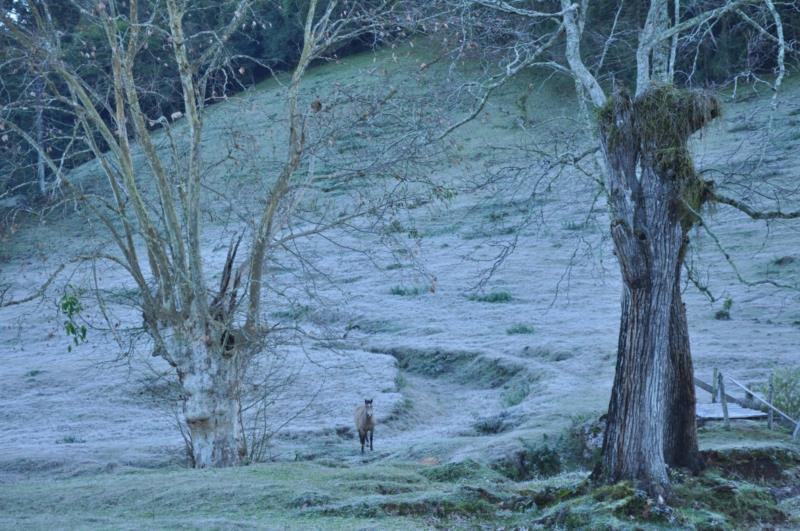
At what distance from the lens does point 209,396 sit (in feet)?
42.0

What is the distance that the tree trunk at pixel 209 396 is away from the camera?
12.8 metres

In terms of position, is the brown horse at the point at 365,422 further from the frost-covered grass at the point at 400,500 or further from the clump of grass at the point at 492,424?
the frost-covered grass at the point at 400,500

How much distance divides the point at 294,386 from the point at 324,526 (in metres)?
12.5

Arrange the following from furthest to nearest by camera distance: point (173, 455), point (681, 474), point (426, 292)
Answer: point (426, 292) → point (173, 455) → point (681, 474)

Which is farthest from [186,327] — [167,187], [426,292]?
[426,292]

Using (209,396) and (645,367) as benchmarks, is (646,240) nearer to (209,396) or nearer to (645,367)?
(645,367)

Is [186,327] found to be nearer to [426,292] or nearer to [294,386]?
[294,386]

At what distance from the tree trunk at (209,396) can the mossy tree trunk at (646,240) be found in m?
6.00

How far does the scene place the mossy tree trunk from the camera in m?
8.73

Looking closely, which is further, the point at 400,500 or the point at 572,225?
the point at 572,225

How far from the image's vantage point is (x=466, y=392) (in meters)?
20.1

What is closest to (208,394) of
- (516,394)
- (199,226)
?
(199,226)

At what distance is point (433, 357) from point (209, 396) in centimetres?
986

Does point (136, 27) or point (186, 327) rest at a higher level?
point (136, 27)
